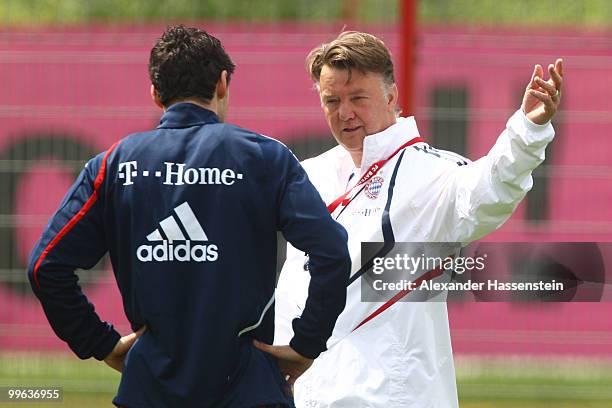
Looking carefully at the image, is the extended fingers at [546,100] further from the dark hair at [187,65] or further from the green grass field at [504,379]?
the green grass field at [504,379]

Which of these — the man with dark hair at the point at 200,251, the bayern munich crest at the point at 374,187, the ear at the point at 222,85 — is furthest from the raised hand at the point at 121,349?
the bayern munich crest at the point at 374,187

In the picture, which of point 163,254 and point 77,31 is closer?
point 163,254

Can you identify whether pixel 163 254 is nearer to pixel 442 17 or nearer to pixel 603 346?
pixel 603 346

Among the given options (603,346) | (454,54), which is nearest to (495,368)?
(603,346)

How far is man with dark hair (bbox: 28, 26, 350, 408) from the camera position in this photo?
2.76m

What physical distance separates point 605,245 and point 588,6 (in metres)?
11.4

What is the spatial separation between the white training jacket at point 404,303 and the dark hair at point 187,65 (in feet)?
1.97

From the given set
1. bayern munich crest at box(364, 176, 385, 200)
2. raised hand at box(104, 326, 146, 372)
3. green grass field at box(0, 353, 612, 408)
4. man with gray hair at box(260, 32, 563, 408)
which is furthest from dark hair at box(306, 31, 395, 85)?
green grass field at box(0, 353, 612, 408)

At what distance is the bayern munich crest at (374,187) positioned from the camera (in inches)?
129

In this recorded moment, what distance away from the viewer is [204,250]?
9.07 ft

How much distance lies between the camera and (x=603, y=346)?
6.94m

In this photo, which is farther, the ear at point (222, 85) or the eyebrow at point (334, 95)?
the eyebrow at point (334, 95)

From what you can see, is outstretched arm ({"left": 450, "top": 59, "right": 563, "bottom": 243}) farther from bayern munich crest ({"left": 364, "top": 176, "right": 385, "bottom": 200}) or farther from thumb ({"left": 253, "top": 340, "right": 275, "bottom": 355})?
thumb ({"left": 253, "top": 340, "right": 275, "bottom": 355})
